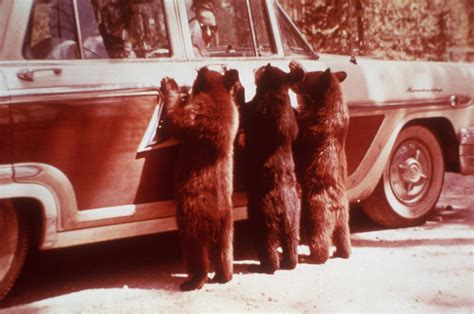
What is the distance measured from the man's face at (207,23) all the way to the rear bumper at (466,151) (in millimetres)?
2474

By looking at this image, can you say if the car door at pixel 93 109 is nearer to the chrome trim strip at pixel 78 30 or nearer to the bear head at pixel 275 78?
the chrome trim strip at pixel 78 30

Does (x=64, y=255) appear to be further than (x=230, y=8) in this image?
Yes

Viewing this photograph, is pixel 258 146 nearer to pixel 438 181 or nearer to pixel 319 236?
pixel 319 236

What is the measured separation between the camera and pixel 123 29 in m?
4.17

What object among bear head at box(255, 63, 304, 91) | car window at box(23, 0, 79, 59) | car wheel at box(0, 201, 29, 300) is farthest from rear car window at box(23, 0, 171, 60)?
car wheel at box(0, 201, 29, 300)

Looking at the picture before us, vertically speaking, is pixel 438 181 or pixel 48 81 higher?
pixel 48 81

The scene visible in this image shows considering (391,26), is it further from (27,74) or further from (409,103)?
(27,74)

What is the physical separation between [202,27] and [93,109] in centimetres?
114

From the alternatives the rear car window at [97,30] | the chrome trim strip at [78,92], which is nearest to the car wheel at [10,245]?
the chrome trim strip at [78,92]

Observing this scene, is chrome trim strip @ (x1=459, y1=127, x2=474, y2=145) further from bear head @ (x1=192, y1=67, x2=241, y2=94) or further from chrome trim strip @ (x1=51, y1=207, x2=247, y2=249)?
chrome trim strip @ (x1=51, y1=207, x2=247, y2=249)

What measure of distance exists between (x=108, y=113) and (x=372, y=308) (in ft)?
6.41

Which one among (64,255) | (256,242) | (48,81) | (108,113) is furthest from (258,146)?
(64,255)

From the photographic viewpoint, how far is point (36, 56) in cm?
379

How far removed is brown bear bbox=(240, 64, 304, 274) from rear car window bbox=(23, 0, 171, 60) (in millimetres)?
719
